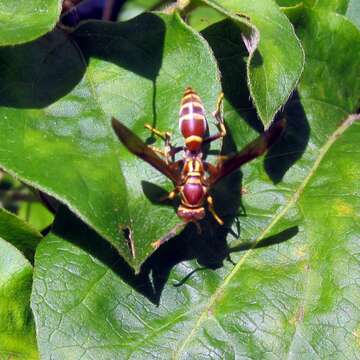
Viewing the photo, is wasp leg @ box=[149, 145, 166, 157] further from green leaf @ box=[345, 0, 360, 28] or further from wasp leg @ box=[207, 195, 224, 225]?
green leaf @ box=[345, 0, 360, 28]

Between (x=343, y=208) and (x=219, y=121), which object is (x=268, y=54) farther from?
(x=343, y=208)

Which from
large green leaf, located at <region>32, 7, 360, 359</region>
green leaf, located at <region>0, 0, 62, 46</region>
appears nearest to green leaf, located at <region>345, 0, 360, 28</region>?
large green leaf, located at <region>32, 7, 360, 359</region>

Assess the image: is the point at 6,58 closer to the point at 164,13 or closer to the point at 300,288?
the point at 164,13

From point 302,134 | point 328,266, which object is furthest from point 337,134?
point 328,266

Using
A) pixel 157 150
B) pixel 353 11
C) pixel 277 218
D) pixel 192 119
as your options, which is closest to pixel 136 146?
pixel 157 150

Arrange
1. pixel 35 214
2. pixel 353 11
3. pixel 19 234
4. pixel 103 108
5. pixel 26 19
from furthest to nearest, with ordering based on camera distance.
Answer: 1. pixel 35 214
2. pixel 353 11
3. pixel 19 234
4. pixel 103 108
5. pixel 26 19

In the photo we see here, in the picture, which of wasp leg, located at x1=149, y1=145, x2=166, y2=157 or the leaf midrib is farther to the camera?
the leaf midrib
